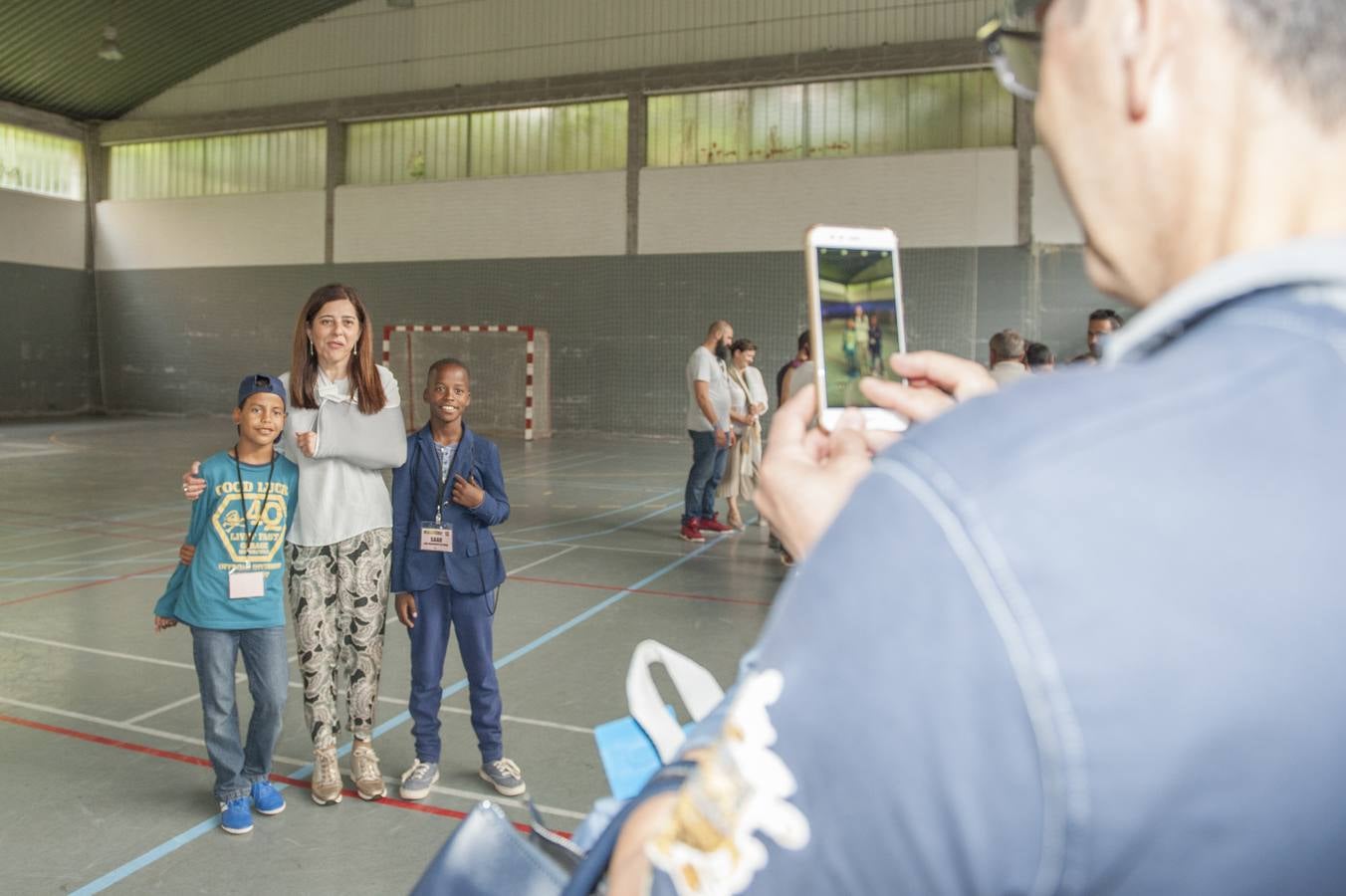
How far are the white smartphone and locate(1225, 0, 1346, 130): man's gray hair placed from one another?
0.64 meters

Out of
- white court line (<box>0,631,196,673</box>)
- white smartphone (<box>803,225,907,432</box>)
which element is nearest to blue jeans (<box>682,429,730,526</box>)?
white court line (<box>0,631,196,673</box>)

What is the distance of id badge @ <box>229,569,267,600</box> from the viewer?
3.33m

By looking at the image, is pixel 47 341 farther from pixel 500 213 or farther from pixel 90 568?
pixel 90 568

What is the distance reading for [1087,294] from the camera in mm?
16344

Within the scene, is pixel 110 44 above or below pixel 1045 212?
above

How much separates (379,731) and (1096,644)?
4.18 m

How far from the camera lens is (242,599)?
3348 millimetres

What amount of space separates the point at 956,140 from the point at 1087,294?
336cm

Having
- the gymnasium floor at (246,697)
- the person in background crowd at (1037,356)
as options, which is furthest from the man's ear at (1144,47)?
the person in background crowd at (1037,356)

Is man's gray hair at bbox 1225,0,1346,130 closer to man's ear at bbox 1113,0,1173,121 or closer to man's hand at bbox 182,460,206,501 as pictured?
man's ear at bbox 1113,0,1173,121

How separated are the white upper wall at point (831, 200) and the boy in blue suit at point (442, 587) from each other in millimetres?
12966

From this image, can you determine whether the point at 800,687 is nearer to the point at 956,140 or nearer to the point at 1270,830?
the point at 1270,830

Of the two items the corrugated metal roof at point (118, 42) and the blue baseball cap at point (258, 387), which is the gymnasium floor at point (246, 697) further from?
the corrugated metal roof at point (118, 42)

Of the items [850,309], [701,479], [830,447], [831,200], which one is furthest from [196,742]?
[831,200]
